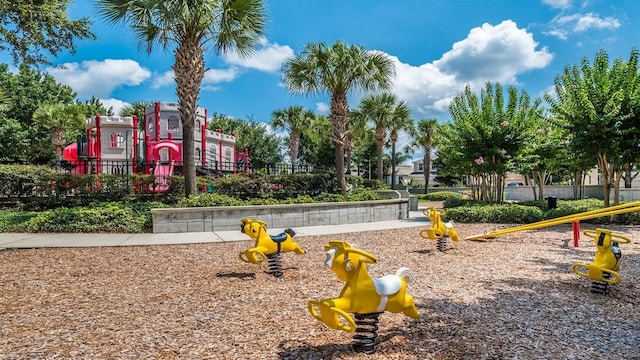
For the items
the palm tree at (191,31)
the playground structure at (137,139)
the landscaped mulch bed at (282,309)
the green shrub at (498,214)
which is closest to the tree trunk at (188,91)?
the palm tree at (191,31)

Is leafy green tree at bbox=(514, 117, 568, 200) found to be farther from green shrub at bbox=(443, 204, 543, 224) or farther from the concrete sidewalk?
the concrete sidewalk

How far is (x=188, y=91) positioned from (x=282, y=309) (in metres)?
9.71

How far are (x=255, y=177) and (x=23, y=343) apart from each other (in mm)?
11158

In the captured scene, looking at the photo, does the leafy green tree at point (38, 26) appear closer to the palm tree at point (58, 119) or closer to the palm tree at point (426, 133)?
the palm tree at point (58, 119)

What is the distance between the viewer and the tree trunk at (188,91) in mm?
12023

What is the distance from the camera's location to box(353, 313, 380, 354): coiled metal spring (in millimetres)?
3109

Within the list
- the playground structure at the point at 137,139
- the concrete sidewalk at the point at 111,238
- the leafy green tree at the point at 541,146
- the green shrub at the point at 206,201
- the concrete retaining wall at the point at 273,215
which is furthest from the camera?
the playground structure at the point at 137,139

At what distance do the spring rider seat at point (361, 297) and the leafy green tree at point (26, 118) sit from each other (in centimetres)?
3758

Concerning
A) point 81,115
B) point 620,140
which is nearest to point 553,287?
point 620,140

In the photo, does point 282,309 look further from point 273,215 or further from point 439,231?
point 273,215

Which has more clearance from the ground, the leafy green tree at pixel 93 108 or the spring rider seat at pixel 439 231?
the leafy green tree at pixel 93 108

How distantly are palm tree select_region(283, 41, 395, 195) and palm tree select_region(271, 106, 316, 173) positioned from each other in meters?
18.6

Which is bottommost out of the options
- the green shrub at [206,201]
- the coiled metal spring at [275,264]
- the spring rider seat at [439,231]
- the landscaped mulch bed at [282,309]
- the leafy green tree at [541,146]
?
the landscaped mulch bed at [282,309]

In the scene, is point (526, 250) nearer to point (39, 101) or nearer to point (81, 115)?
point (81, 115)
